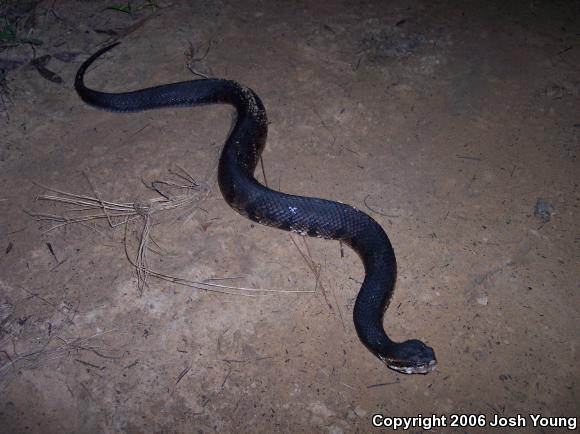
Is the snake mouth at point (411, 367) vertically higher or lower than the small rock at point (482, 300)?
lower

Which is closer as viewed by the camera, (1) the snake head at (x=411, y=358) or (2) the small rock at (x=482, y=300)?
(1) the snake head at (x=411, y=358)

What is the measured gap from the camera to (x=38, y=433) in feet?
11.5

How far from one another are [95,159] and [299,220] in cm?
273

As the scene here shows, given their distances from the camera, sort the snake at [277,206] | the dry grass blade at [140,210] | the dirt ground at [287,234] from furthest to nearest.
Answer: the dry grass blade at [140,210], the snake at [277,206], the dirt ground at [287,234]

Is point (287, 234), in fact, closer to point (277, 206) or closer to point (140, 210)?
point (277, 206)

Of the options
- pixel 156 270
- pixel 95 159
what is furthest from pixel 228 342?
pixel 95 159

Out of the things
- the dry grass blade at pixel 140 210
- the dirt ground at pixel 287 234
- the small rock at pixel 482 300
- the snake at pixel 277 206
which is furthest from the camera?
the dry grass blade at pixel 140 210

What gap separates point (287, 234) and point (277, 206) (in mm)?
339

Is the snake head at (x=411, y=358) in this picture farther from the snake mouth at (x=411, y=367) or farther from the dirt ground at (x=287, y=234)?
the dirt ground at (x=287, y=234)

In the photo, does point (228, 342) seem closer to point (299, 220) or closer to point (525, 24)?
point (299, 220)

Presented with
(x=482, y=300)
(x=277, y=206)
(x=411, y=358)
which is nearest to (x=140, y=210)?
(x=277, y=206)

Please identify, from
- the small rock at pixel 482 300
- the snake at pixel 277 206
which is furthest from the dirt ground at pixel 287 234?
the snake at pixel 277 206

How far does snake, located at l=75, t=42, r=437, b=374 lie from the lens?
155 inches

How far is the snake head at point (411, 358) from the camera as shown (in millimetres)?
3795
